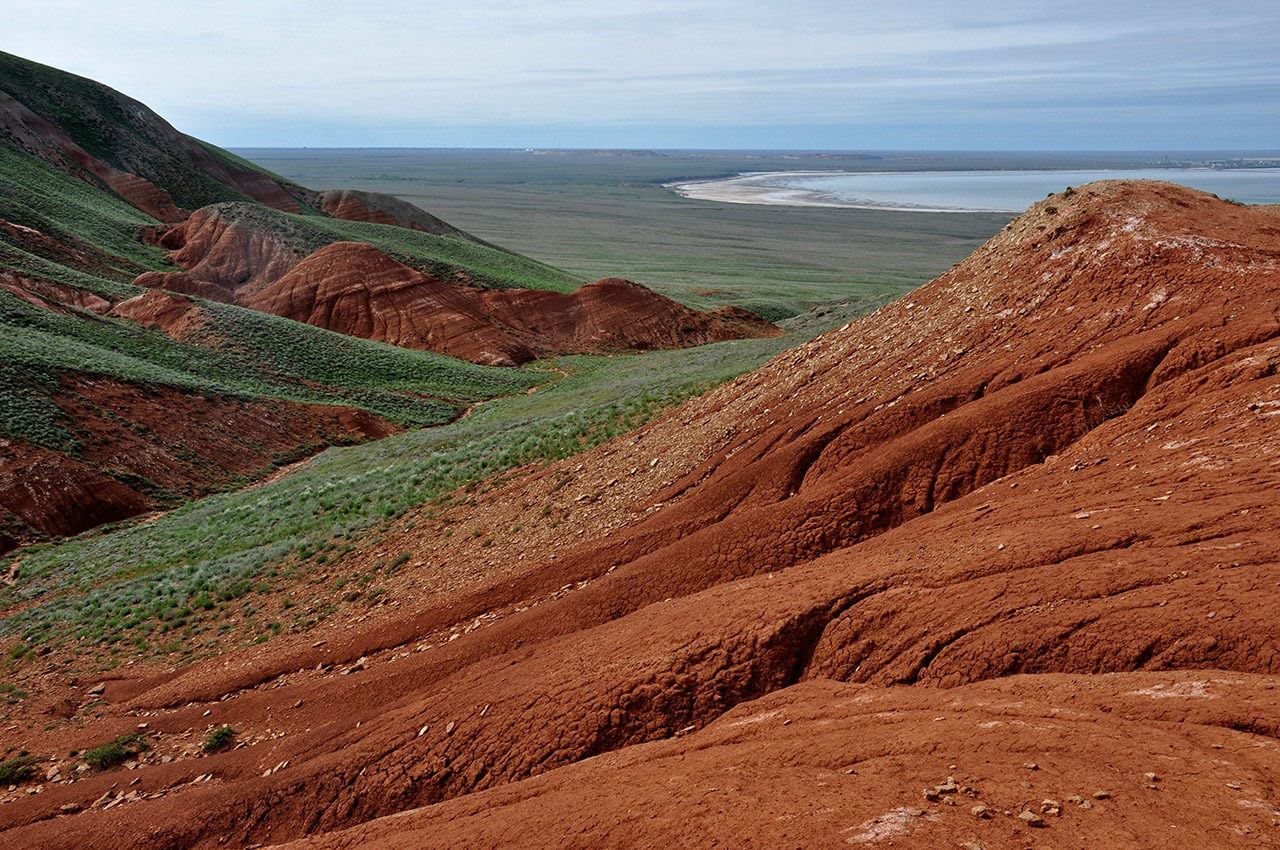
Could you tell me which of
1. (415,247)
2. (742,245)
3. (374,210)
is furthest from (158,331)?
(742,245)

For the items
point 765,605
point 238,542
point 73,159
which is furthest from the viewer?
point 73,159

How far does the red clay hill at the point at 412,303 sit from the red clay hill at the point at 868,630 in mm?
41450

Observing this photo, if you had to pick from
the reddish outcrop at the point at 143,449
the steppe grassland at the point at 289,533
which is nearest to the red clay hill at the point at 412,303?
the steppe grassland at the point at 289,533

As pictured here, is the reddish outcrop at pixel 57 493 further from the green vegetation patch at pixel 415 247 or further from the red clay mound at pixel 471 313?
the green vegetation patch at pixel 415 247

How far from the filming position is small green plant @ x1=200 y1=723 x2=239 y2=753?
13.4 meters

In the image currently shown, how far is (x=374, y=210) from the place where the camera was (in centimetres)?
9506

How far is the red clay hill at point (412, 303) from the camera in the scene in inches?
2304

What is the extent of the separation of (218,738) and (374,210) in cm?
9066

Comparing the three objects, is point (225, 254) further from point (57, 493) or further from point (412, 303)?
point (57, 493)

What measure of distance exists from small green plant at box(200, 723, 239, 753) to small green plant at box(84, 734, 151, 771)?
3.89 feet

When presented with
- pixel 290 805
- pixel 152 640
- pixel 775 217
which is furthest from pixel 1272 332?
pixel 775 217

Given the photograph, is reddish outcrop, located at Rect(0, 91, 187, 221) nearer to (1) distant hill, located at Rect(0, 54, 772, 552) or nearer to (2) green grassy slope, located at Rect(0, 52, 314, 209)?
(1) distant hill, located at Rect(0, 54, 772, 552)

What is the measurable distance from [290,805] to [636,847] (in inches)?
253

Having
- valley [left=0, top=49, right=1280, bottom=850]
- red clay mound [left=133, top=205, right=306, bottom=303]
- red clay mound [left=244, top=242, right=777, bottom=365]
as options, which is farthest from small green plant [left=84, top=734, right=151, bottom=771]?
red clay mound [left=133, top=205, right=306, bottom=303]
